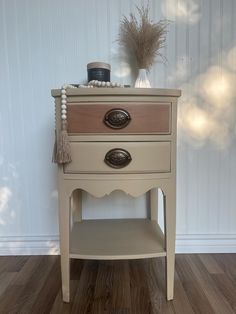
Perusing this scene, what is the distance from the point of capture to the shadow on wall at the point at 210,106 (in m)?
1.36

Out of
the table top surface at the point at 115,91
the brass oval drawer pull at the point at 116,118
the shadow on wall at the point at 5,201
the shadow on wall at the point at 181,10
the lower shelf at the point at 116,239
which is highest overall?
the shadow on wall at the point at 181,10

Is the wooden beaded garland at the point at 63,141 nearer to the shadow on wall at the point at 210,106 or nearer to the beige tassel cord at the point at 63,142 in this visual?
the beige tassel cord at the point at 63,142

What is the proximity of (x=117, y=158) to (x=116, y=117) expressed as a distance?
0.14m

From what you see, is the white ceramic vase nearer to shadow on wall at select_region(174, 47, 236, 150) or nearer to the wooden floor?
shadow on wall at select_region(174, 47, 236, 150)

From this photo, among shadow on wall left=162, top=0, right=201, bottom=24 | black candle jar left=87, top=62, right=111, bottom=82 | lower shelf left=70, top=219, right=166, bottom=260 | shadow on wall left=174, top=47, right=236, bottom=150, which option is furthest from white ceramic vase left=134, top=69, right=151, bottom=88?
lower shelf left=70, top=219, right=166, bottom=260

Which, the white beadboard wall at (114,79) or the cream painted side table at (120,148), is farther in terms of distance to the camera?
the white beadboard wall at (114,79)

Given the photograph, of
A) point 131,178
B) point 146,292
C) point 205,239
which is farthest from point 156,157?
point 205,239

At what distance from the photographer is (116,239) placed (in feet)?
3.76

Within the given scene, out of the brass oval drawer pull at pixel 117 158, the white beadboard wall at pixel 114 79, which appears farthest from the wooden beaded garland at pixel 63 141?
the white beadboard wall at pixel 114 79

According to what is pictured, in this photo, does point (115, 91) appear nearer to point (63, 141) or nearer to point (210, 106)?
point (63, 141)

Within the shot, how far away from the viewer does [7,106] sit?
1374 millimetres

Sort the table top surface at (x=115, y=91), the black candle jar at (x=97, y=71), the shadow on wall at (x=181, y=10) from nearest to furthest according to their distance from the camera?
the table top surface at (x=115, y=91) → the black candle jar at (x=97, y=71) → the shadow on wall at (x=181, y=10)

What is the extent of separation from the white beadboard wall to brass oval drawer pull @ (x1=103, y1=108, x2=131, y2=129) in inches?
19.2

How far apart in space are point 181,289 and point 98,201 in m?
0.56
